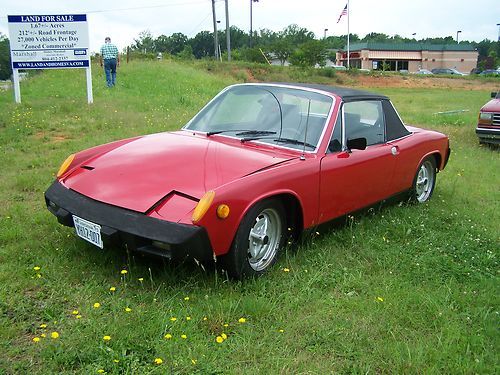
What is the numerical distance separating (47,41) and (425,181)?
32.2 ft

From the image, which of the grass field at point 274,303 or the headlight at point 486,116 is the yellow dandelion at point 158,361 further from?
the headlight at point 486,116

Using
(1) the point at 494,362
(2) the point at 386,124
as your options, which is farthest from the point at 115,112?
(1) the point at 494,362

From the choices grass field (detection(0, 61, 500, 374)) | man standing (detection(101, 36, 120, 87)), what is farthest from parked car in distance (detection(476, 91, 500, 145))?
man standing (detection(101, 36, 120, 87))

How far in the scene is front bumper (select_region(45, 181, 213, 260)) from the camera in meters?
3.05

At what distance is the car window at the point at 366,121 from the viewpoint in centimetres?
468

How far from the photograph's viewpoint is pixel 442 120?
546 inches

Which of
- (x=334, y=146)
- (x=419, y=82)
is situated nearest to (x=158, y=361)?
(x=334, y=146)

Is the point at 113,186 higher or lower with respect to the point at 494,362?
higher

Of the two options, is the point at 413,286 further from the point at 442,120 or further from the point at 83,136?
the point at 442,120

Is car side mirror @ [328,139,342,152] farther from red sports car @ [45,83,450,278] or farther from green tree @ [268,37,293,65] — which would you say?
green tree @ [268,37,293,65]

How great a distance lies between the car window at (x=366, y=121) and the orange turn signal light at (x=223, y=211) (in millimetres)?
1823

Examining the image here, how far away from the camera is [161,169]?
3.60m

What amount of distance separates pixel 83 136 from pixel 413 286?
270 inches

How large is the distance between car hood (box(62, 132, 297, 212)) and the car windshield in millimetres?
274
